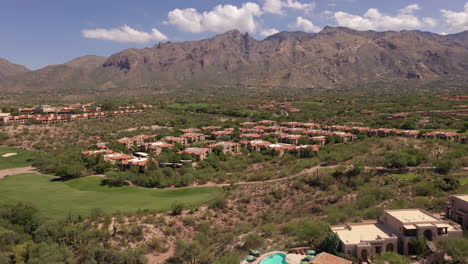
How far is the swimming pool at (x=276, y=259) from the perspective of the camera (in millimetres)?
17047

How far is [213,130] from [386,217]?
51.4 meters

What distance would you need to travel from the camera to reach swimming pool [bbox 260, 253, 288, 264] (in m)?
17.0

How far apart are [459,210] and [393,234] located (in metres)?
5.11

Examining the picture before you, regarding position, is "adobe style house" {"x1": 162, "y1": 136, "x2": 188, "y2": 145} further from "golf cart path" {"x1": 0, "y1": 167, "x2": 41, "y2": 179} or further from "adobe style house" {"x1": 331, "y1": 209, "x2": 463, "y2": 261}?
"adobe style house" {"x1": 331, "y1": 209, "x2": 463, "y2": 261}

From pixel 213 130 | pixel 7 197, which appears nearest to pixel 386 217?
pixel 7 197

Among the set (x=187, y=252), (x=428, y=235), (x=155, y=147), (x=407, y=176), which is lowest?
(x=187, y=252)

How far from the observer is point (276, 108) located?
111250 mm

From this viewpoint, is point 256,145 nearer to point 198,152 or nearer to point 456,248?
point 198,152

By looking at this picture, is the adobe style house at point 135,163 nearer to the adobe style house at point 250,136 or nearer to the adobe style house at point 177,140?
the adobe style house at point 177,140

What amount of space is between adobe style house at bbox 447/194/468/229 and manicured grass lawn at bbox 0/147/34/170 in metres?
52.5

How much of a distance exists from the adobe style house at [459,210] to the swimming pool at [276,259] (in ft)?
36.9

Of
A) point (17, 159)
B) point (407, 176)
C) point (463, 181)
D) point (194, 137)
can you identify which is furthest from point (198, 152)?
point (463, 181)

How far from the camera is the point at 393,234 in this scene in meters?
18.3

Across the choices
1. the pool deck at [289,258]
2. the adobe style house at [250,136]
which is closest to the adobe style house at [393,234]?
the pool deck at [289,258]
